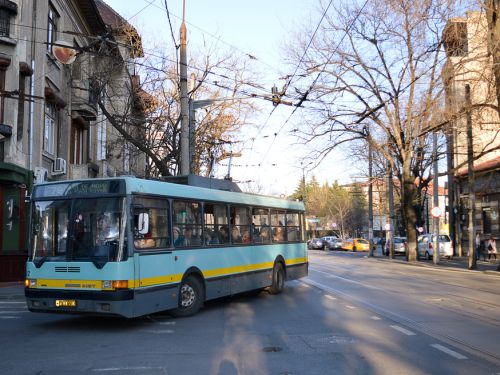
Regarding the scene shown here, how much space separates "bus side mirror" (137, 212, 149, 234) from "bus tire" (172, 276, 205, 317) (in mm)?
A: 1790

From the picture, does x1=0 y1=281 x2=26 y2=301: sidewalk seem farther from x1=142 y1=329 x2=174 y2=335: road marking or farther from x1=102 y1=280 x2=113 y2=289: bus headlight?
x1=102 y1=280 x2=113 y2=289: bus headlight

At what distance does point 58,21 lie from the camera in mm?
22375

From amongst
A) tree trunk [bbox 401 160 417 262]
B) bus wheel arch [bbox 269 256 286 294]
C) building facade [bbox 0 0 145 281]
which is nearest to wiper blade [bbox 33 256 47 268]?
building facade [bbox 0 0 145 281]

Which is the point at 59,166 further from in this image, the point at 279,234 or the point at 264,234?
the point at 264,234

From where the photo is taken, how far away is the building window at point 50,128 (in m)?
21.4

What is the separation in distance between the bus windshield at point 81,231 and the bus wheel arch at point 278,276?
22.0 ft

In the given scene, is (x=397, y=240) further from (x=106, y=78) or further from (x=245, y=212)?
(x=245, y=212)

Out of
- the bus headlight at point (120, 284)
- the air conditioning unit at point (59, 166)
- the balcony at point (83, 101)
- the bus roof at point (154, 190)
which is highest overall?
the balcony at point (83, 101)

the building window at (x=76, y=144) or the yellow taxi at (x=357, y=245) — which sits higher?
the building window at (x=76, y=144)

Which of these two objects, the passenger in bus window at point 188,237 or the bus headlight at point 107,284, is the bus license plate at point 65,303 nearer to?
the bus headlight at point 107,284

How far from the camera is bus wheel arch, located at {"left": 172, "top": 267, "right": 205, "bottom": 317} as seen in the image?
35.6 ft

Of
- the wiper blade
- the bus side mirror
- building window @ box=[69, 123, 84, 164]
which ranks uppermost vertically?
building window @ box=[69, 123, 84, 164]

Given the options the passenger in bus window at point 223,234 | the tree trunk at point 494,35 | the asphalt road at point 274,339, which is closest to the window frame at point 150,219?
the asphalt road at point 274,339

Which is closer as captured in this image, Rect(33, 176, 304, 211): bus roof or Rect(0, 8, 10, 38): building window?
Rect(33, 176, 304, 211): bus roof
